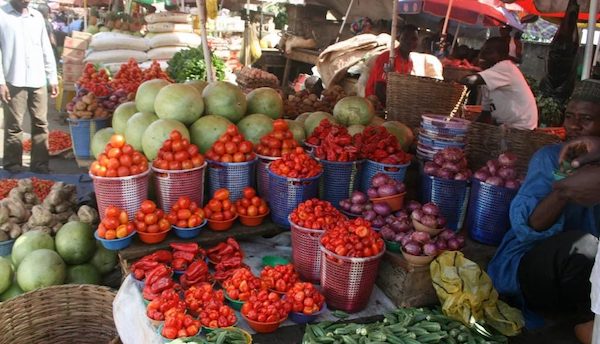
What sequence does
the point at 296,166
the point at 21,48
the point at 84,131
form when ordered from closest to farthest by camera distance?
the point at 296,166 < the point at 84,131 < the point at 21,48

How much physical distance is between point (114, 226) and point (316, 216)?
1.21 metres

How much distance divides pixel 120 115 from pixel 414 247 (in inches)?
107

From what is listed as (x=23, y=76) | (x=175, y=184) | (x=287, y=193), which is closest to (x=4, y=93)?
(x=23, y=76)

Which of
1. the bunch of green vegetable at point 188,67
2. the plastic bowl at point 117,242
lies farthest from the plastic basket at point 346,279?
the bunch of green vegetable at point 188,67

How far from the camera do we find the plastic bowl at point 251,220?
3.24 metres

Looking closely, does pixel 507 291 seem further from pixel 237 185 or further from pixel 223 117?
pixel 223 117

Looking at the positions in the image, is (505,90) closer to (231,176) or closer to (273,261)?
(231,176)

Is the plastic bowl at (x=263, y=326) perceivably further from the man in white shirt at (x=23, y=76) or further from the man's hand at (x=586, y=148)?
the man in white shirt at (x=23, y=76)

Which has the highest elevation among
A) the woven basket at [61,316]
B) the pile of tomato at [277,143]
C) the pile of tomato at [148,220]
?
the pile of tomato at [277,143]

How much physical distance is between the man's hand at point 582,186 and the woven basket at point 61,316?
2.78 meters

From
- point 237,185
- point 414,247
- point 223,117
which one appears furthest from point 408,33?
point 414,247

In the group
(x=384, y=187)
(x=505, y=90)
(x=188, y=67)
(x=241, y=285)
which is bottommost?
(x=241, y=285)

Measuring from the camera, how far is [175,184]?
10.0ft

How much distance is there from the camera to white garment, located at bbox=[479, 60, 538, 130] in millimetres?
4859
